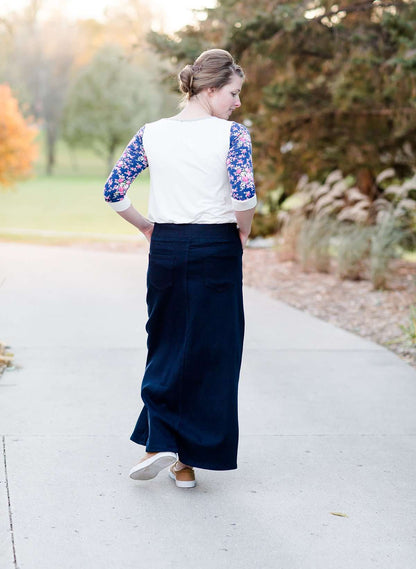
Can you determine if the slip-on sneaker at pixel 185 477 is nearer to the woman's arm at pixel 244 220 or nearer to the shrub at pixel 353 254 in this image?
the woman's arm at pixel 244 220

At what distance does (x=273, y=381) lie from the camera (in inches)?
238

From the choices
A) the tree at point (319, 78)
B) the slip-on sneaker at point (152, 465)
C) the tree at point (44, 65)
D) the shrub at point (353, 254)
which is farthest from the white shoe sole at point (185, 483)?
the tree at point (44, 65)

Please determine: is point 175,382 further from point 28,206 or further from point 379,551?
point 28,206

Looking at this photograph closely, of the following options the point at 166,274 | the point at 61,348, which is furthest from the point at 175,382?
the point at 61,348

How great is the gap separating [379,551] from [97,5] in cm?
6889

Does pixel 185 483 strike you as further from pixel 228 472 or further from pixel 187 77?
pixel 187 77

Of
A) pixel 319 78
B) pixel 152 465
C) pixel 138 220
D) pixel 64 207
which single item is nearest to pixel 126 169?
pixel 138 220

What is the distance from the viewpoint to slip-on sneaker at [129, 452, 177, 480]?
12.8 ft

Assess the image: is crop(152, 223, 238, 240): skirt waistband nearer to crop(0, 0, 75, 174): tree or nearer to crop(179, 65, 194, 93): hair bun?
crop(179, 65, 194, 93): hair bun

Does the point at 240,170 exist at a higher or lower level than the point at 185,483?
higher

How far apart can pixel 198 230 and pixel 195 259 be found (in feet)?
0.42

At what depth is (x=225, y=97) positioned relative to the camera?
150 inches

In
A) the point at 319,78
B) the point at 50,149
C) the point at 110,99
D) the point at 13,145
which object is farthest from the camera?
the point at 50,149

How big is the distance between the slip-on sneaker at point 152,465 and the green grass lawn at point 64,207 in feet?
48.1
